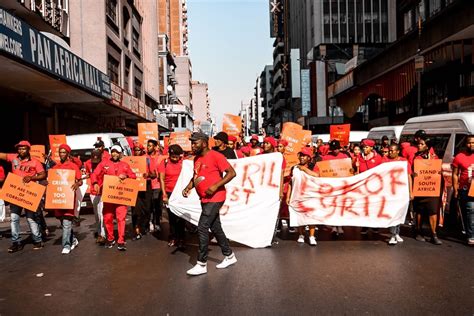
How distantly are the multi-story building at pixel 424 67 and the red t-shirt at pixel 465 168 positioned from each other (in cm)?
1292

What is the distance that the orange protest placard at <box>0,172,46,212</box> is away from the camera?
849 centimetres

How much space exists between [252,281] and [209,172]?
4.88 feet

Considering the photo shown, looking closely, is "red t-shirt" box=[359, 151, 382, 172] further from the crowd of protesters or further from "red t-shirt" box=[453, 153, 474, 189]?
"red t-shirt" box=[453, 153, 474, 189]

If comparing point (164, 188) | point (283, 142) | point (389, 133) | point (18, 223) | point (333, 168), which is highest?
point (389, 133)

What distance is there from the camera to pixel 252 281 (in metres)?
6.28

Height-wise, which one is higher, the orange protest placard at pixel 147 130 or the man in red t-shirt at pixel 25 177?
the orange protest placard at pixel 147 130

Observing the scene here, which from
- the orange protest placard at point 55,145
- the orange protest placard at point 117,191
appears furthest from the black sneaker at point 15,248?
the orange protest placard at point 55,145

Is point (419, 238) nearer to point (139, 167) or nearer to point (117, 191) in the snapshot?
point (117, 191)

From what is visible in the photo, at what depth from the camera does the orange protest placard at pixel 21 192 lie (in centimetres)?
849

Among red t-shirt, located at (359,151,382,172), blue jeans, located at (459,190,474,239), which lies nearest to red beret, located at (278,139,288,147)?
red t-shirt, located at (359,151,382,172)

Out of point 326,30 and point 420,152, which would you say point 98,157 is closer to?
point 420,152

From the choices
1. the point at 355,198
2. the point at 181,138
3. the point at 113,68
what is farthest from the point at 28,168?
the point at 113,68

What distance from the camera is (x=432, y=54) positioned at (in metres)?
24.3

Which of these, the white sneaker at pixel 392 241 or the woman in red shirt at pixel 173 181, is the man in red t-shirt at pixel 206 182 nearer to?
the woman in red shirt at pixel 173 181
